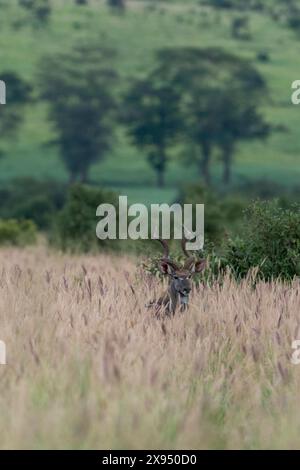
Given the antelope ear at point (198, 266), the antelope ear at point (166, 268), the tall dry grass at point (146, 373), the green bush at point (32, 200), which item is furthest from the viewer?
the green bush at point (32, 200)

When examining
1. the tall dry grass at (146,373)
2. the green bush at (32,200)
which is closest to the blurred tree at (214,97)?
the green bush at (32,200)

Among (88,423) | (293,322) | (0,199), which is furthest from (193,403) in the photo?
(0,199)

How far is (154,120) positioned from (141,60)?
2051 centimetres

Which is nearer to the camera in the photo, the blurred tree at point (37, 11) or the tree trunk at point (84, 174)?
the tree trunk at point (84, 174)

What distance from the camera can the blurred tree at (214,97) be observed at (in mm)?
82875

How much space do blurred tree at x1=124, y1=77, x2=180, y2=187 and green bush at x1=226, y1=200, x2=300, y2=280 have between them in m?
65.9

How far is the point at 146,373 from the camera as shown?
770 centimetres

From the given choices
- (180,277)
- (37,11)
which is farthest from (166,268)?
(37,11)

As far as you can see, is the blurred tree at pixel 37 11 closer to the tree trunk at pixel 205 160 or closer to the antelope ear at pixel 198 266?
the tree trunk at pixel 205 160

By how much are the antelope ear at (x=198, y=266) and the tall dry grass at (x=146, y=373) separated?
0.28m

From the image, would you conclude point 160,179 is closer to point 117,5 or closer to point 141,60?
point 141,60

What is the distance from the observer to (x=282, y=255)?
15039 mm
